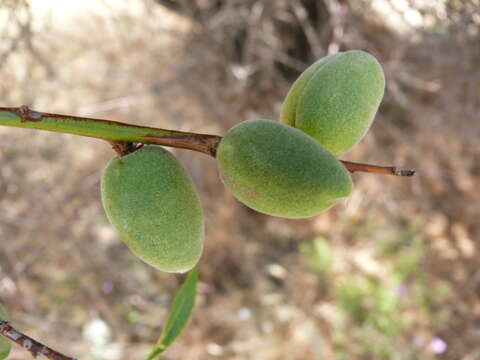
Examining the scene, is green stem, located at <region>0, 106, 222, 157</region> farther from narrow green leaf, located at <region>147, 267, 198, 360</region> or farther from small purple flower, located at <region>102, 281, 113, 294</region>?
small purple flower, located at <region>102, 281, 113, 294</region>

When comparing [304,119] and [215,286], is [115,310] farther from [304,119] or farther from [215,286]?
[304,119]

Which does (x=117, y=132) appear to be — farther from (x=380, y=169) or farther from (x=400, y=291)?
(x=400, y=291)

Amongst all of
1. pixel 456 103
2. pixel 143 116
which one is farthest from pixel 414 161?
pixel 143 116

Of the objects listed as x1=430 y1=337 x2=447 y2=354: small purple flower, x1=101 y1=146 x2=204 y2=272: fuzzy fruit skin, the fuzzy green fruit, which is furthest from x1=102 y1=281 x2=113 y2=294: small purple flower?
x1=101 y1=146 x2=204 y2=272: fuzzy fruit skin

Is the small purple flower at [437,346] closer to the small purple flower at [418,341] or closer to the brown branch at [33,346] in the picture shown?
the small purple flower at [418,341]

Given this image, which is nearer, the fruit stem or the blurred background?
the fruit stem

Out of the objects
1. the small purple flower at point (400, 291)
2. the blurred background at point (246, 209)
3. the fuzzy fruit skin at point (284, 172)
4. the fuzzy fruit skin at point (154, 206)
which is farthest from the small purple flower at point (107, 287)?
the fuzzy fruit skin at point (284, 172)
